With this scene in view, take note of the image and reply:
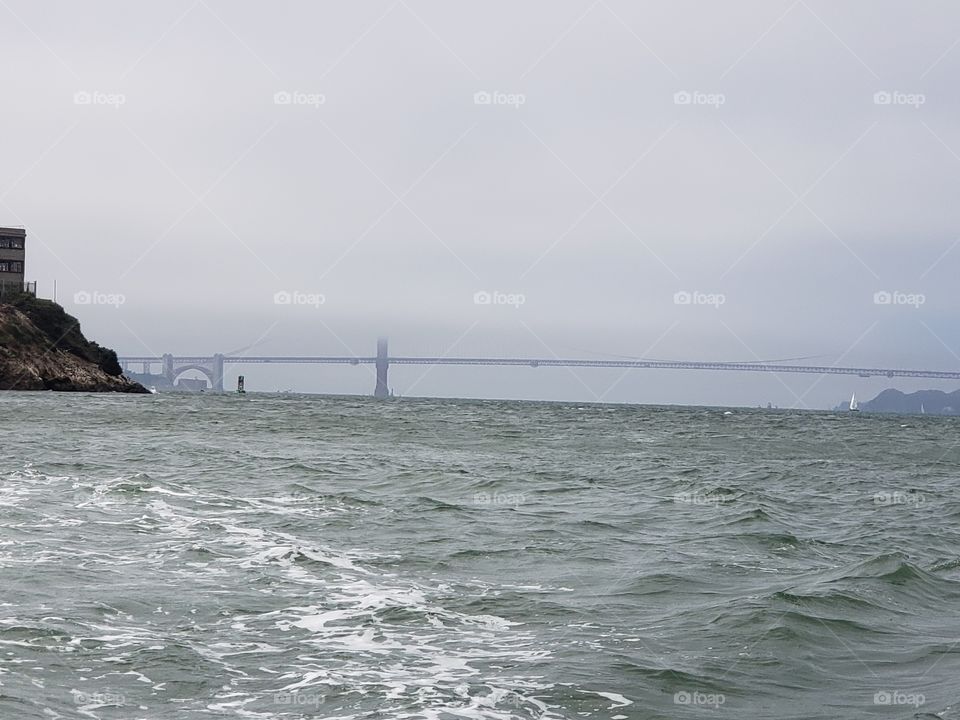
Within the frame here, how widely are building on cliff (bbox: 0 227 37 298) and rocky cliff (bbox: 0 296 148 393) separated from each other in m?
7.84

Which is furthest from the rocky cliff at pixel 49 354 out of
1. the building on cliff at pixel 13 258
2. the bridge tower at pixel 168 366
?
the bridge tower at pixel 168 366

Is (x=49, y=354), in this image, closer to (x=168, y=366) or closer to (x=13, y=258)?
(x=13, y=258)

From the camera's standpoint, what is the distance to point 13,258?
127 metres

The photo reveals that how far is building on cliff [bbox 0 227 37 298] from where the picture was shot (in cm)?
12450

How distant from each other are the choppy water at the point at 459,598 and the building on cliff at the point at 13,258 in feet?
356

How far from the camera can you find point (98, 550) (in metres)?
A: 14.1

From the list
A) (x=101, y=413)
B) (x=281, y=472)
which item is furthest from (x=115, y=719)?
(x=101, y=413)

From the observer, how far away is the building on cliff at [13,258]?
408 feet

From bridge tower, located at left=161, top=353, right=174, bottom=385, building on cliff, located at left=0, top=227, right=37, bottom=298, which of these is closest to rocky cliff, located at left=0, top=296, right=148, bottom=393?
building on cliff, located at left=0, top=227, right=37, bottom=298

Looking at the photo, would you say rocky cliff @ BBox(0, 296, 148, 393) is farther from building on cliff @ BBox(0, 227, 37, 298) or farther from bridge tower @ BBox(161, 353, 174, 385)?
bridge tower @ BBox(161, 353, 174, 385)

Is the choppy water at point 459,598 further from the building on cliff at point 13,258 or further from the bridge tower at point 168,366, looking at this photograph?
the bridge tower at point 168,366

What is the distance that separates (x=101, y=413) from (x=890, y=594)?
53.6m

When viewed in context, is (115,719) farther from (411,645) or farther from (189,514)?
(189,514)

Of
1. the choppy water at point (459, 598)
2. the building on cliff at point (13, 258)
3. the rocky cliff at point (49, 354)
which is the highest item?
the building on cliff at point (13, 258)
